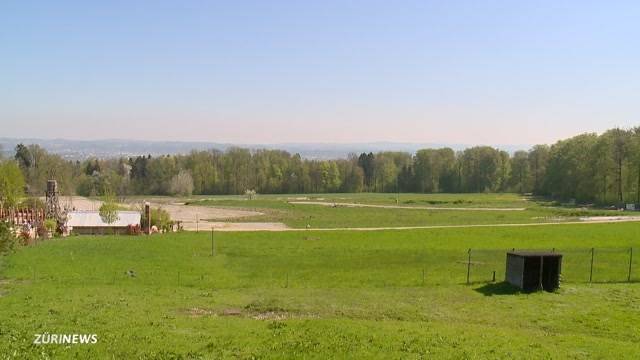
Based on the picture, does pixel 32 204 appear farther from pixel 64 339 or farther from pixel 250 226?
pixel 64 339

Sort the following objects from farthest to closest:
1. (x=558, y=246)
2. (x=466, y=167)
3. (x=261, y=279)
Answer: (x=466, y=167), (x=558, y=246), (x=261, y=279)

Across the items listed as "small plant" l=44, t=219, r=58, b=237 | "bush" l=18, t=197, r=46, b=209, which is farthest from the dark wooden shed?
"bush" l=18, t=197, r=46, b=209

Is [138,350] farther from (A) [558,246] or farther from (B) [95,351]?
(A) [558,246]

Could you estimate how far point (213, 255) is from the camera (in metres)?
47.7

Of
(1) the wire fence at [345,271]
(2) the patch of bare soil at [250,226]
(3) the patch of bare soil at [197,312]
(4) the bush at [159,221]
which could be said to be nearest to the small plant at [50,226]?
(4) the bush at [159,221]

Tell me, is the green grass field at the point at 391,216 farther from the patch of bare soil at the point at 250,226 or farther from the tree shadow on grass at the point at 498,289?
the tree shadow on grass at the point at 498,289

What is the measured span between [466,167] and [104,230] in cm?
14844

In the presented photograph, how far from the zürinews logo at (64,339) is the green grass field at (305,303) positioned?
391 mm

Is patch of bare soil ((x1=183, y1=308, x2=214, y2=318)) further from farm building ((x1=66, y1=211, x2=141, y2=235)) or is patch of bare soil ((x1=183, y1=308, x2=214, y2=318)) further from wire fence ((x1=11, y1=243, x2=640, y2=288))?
farm building ((x1=66, y1=211, x2=141, y2=235))

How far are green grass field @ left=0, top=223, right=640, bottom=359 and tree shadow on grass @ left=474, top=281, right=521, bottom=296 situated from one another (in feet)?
0.40

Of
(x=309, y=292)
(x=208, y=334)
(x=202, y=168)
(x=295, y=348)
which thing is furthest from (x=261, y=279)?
(x=202, y=168)

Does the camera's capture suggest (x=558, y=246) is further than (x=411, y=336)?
Yes

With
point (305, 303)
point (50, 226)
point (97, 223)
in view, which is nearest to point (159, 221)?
point (97, 223)

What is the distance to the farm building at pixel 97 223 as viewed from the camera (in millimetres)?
67625
